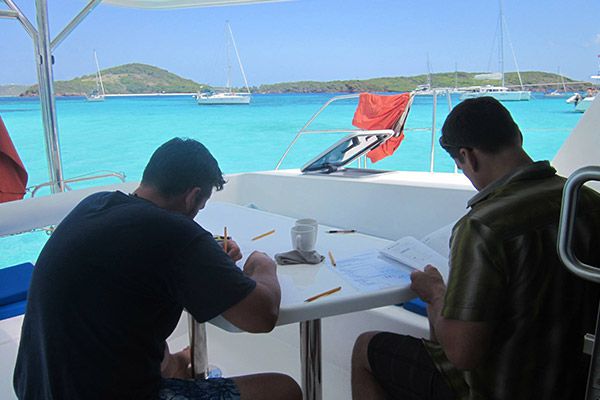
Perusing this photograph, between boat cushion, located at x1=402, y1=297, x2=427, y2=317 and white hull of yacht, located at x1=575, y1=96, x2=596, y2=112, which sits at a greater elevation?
white hull of yacht, located at x1=575, y1=96, x2=596, y2=112

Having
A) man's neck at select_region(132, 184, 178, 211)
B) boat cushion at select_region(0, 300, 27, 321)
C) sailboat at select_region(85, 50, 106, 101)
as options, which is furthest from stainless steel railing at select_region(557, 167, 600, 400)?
sailboat at select_region(85, 50, 106, 101)

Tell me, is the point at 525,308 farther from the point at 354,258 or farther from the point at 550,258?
the point at 354,258

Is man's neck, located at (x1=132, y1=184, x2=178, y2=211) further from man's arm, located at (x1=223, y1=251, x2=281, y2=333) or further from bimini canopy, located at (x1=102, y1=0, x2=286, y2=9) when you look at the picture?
bimini canopy, located at (x1=102, y1=0, x2=286, y2=9)

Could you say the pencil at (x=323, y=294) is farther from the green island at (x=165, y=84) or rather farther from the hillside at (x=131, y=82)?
the hillside at (x=131, y=82)

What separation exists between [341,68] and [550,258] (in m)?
34.4

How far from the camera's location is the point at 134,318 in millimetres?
928

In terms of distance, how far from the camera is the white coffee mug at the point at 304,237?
4.45 feet

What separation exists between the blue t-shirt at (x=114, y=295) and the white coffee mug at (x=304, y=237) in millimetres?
386

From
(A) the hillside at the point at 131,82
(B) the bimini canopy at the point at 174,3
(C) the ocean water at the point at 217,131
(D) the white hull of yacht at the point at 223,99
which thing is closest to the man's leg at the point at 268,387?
(B) the bimini canopy at the point at 174,3

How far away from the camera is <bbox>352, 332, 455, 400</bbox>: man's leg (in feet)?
3.88

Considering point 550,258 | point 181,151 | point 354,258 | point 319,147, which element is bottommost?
point 319,147

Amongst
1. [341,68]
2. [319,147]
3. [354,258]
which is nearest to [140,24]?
[341,68]

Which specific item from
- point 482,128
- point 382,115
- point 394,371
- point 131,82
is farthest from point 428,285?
point 131,82

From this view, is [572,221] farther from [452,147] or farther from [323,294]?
[323,294]
